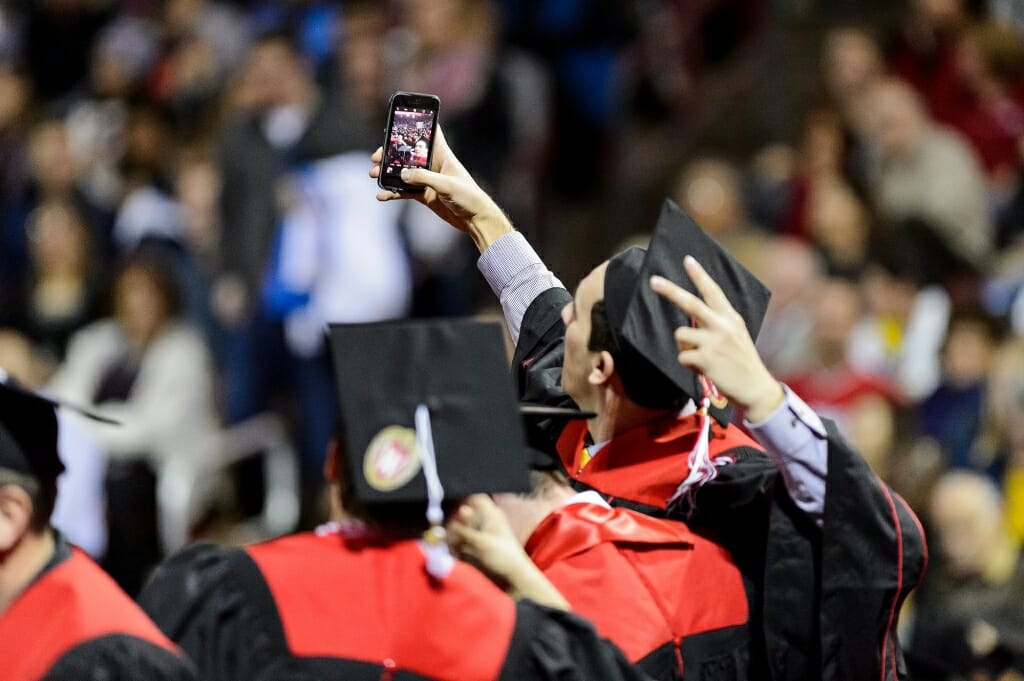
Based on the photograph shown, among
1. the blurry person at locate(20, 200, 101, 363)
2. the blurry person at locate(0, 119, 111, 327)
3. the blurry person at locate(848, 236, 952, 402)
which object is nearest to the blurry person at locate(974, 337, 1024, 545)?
the blurry person at locate(848, 236, 952, 402)

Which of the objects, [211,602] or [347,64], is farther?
[347,64]

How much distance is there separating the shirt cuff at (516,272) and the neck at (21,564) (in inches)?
52.8

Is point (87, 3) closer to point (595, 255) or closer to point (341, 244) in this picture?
point (595, 255)

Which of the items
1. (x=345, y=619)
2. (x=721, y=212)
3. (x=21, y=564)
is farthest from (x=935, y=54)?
(x=21, y=564)

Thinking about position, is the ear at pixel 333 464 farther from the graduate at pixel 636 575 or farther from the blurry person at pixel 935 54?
the blurry person at pixel 935 54

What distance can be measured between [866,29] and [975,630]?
5661 mm

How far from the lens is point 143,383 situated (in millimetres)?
8062

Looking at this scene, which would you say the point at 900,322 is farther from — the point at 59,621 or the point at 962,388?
the point at 59,621

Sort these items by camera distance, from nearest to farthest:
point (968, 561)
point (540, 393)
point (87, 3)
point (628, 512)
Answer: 1. point (628, 512)
2. point (540, 393)
3. point (968, 561)
4. point (87, 3)

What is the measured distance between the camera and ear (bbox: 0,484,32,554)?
266 centimetres

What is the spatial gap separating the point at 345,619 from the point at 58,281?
22.4 ft

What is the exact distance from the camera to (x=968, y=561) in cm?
559

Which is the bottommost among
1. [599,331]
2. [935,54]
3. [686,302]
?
[599,331]

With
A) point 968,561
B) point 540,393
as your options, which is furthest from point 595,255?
point 540,393
